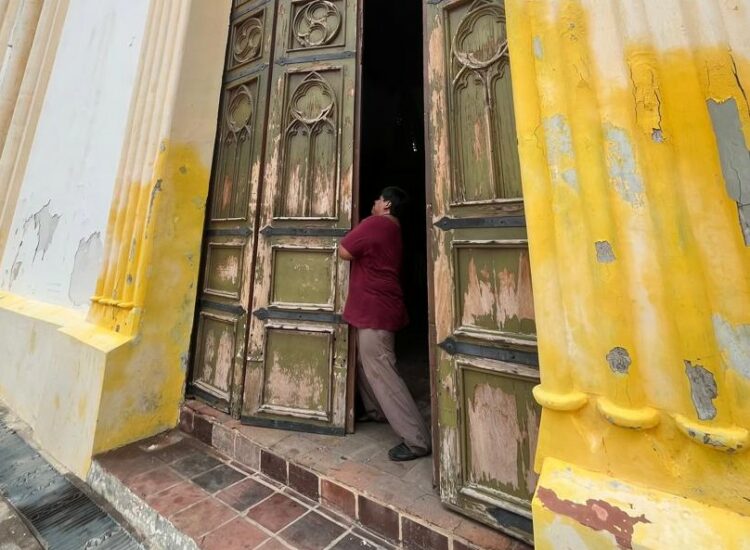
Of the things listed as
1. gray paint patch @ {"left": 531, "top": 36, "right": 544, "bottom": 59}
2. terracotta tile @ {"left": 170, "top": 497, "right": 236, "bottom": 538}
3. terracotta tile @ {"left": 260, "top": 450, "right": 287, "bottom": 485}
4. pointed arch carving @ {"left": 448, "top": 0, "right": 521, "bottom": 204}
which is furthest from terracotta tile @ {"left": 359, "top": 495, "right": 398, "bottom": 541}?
gray paint patch @ {"left": 531, "top": 36, "right": 544, "bottom": 59}

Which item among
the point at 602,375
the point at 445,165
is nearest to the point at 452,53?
the point at 445,165

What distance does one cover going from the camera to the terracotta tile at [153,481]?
2143 millimetres

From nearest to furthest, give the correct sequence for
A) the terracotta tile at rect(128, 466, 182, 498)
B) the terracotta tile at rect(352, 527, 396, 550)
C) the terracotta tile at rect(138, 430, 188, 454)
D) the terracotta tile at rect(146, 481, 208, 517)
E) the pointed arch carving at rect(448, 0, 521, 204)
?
the terracotta tile at rect(352, 527, 396, 550) < the pointed arch carving at rect(448, 0, 521, 204) < the terracotta tile at rect(146, 481, 208, 517) < the terracotta tile at rect(128, 466, 182, 498) < the terracotta tile at rect(138, 430, 188, 454)

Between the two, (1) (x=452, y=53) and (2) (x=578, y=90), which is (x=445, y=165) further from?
(2) (x=578, y=90)

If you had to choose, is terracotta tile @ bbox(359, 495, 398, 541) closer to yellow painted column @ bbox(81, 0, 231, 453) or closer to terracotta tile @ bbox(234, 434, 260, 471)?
terracotta tile @ bbox(234, 434, 260, 471)

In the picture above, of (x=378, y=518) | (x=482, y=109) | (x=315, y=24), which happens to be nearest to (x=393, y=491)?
(x=378, y=518)

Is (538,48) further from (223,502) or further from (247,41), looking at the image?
(247,41)

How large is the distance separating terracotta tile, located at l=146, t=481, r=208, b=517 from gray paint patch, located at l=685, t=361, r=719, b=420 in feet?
7.92

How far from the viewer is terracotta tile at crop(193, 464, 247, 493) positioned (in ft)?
7.16

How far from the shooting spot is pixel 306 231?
2691 millimetres

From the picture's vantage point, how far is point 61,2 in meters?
4.62

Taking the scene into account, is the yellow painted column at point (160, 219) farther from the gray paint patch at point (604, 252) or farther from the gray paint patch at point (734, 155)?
the gray paint patch at point (734, 155)

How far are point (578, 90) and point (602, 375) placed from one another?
3.17 feet

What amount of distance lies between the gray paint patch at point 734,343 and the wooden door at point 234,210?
2.70 metres
